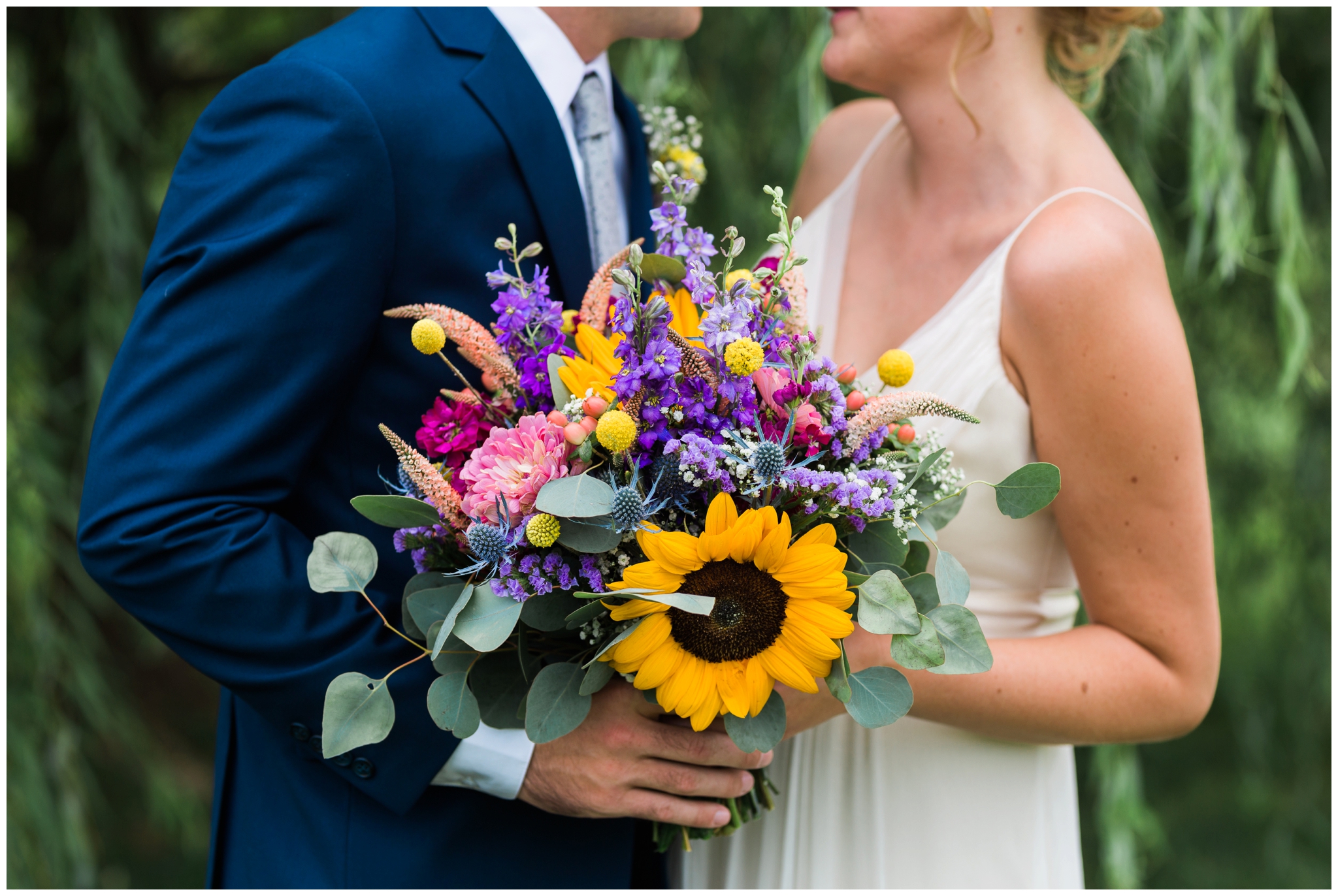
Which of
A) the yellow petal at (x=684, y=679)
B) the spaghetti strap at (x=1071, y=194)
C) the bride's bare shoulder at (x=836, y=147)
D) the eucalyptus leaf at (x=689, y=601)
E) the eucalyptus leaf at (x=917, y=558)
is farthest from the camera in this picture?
the bride's bare shoulder at (x=836, y=147)

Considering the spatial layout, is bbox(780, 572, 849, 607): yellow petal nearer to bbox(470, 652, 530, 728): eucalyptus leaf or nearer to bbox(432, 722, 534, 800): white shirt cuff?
bbox(470, 652, 530, 728): eucalyptus leaf

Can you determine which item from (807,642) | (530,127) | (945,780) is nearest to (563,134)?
(530,127)

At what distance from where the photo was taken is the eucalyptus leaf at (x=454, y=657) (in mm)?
995

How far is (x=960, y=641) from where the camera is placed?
3.05 ft

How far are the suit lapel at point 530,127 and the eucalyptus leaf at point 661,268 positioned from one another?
1.19 ft

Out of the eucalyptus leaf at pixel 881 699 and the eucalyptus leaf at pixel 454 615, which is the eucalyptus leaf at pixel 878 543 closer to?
the eucalyptus leaf at pixel 881 699

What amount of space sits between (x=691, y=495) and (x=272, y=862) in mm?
887

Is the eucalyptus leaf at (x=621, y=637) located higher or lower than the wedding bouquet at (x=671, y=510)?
lower

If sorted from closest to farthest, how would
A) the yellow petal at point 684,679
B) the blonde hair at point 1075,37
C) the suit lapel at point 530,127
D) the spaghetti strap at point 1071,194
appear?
the yellow petal at point 684,679 → the suit lapel at point 530,127 → the spaghetti strap at point 1071,194 → the blonde hair at point 1075,37

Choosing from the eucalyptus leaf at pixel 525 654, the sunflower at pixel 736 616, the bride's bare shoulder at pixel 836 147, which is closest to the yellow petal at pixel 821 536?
the sunflower at pixel 736 616

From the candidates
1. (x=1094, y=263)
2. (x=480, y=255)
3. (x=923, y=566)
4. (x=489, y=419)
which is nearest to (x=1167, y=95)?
(x=1094, y=263)

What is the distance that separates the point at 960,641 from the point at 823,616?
145 millimetres

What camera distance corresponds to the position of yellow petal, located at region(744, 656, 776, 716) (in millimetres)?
929

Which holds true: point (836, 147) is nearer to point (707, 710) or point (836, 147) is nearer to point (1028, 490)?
point (1028, 490)
